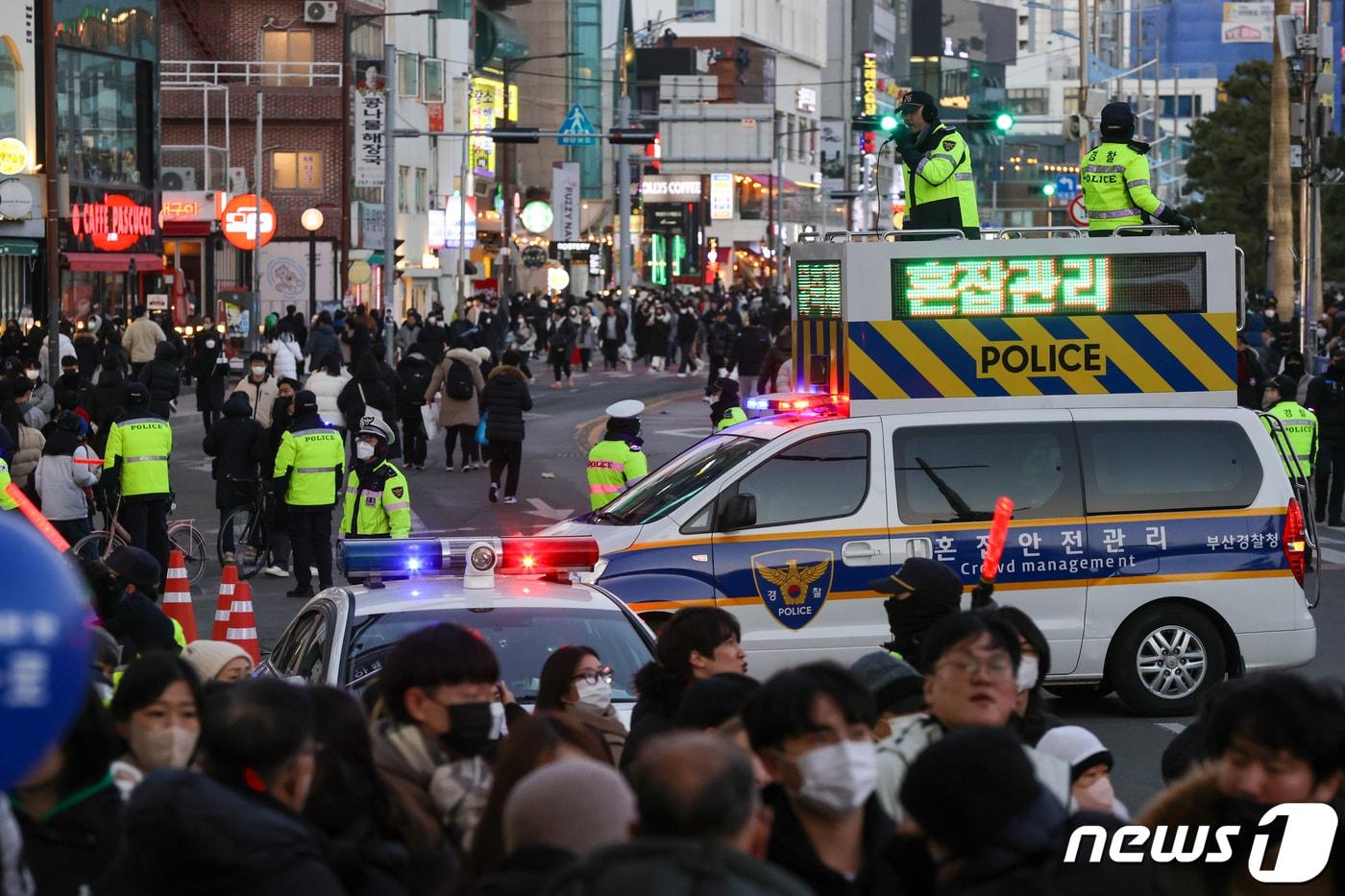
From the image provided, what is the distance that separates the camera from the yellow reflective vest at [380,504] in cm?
1496

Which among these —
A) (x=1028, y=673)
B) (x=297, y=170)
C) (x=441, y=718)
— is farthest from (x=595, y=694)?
(x=297, y=170)

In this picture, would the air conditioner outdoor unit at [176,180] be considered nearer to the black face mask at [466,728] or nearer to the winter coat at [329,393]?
the winter coat at [329,393]

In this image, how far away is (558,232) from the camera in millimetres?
80500

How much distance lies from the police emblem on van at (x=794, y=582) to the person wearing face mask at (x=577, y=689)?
4745mm

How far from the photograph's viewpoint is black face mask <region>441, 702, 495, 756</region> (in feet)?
16.6

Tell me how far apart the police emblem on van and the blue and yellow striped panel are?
1.09m

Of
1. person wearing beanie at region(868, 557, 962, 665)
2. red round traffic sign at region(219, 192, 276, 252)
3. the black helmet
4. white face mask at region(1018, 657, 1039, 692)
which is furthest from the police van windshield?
red round traffic sign at region(219, 192, 276, 252)

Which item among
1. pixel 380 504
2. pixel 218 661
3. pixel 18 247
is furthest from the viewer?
pixel 18 247

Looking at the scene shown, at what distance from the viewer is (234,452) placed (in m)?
18.3

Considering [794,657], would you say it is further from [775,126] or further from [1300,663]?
[775,126]

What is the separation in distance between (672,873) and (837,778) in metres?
1.30

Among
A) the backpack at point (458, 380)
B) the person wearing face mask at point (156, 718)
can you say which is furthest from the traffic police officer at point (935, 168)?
the backpack at point (458, 380)

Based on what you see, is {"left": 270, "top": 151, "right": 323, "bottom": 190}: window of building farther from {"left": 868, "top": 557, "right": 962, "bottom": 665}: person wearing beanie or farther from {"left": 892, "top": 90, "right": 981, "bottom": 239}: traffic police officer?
{"left": 868, "top": 557, "right": 962, "bottom": 665}: person wearing beanie

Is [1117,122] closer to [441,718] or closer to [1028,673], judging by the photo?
[1028,673]
